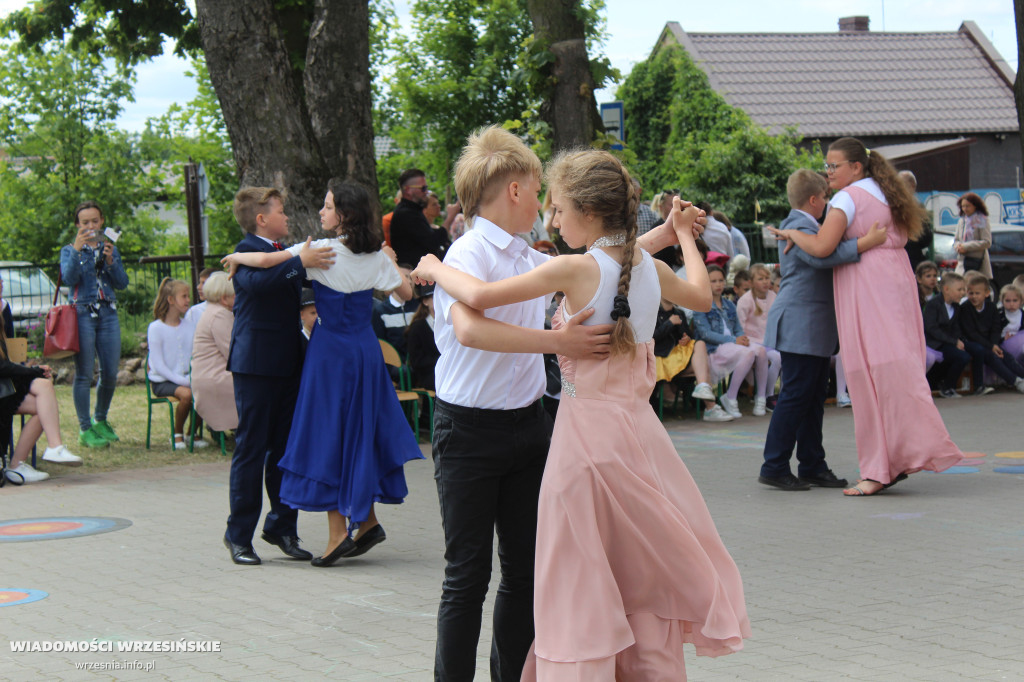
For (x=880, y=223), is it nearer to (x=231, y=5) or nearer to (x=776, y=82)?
(x=231, y=5)

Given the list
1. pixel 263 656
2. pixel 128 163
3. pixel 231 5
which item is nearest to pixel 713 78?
pixel 128 163

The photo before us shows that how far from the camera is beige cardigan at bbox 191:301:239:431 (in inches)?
392

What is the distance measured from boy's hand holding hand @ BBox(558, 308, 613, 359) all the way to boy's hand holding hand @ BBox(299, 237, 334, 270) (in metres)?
2.68

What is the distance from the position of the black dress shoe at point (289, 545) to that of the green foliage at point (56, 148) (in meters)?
19.1

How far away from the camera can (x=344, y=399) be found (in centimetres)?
603

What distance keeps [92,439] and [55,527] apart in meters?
3.58

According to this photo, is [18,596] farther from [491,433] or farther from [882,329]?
[882,329]

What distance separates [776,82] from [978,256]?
17.8 m

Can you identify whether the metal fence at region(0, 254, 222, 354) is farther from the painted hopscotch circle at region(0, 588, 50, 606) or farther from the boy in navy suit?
the painted hopscotch circle at region(0, 588, 50, 606)

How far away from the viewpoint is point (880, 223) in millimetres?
7512

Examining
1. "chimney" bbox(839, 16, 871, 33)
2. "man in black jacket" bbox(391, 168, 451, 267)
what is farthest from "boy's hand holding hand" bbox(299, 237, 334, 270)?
"chimney" bbox(839, 16, 871, 33)

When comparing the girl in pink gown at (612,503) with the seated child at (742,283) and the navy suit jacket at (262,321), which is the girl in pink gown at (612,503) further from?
the seated child at (742,283)

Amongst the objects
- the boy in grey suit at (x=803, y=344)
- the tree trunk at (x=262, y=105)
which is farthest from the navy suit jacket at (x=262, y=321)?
the tree trunk at (x=262, y=105)

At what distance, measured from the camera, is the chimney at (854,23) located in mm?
37188
